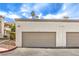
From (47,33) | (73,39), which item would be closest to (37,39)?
(47,33)

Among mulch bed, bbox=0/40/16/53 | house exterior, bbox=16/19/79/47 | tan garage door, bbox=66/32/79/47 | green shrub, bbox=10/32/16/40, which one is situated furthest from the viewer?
tan garage door, bbox=66/32/79/47

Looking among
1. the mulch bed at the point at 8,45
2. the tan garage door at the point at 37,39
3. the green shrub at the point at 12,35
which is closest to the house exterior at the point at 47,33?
the tan garage door at the point at 37,39

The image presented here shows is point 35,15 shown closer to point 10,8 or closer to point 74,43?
point 10,8

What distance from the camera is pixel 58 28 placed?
18.8 m

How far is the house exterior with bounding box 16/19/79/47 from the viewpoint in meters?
18.6

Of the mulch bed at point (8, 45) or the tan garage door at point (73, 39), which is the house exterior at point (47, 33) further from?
the mulch bed at point (8, 45)

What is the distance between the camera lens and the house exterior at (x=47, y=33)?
1861 cm

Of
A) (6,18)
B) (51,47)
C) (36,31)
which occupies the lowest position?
(51,47)

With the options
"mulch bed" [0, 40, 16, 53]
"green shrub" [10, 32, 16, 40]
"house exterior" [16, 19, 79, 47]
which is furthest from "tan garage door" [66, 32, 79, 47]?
"mulch bed" [0, 40, 16, 53]

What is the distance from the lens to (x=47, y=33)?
18750 mm

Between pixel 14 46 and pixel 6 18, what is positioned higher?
pixel 6 18

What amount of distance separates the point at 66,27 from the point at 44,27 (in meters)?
2.29

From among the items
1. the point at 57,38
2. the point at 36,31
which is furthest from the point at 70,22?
the point at 36,31

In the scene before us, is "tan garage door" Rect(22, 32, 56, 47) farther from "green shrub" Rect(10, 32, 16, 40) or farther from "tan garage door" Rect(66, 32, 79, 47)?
"tan garage door" Rect(66, 32, 79, 47)
